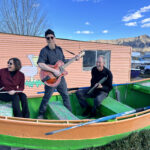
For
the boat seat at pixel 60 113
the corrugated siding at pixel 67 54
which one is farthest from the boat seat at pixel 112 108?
the corrugated siding at pixel 67 54

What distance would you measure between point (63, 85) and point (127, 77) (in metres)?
9.26

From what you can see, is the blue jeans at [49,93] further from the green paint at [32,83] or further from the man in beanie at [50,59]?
the green paint at [32,83]

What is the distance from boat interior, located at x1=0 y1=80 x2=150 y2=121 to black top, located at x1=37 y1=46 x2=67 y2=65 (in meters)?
1.07

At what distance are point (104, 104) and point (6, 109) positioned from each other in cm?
222

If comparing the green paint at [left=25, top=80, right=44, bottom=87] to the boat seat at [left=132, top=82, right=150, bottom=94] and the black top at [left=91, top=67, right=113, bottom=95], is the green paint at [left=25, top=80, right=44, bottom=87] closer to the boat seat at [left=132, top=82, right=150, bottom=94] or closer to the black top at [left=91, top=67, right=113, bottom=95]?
the black top at [left=91, top=67, right=113, bottom=95]

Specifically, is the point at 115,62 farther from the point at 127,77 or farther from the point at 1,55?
the point at 1,55

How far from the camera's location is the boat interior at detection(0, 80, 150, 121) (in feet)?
9.34

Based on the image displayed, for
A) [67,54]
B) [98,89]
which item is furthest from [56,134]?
[67,54]

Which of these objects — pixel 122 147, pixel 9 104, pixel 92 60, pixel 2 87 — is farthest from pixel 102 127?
pixel 92 60

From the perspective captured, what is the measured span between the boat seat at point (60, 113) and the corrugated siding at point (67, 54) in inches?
110

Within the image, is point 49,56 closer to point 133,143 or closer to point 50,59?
point 50,59

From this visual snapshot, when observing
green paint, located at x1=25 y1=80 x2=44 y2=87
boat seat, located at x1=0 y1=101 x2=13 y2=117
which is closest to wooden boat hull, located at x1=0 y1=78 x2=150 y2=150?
boat seat, located at x1=0 y1=101 x2=13 y2=117

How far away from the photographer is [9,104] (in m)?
2.95

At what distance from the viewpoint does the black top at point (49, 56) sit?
2780 mm
